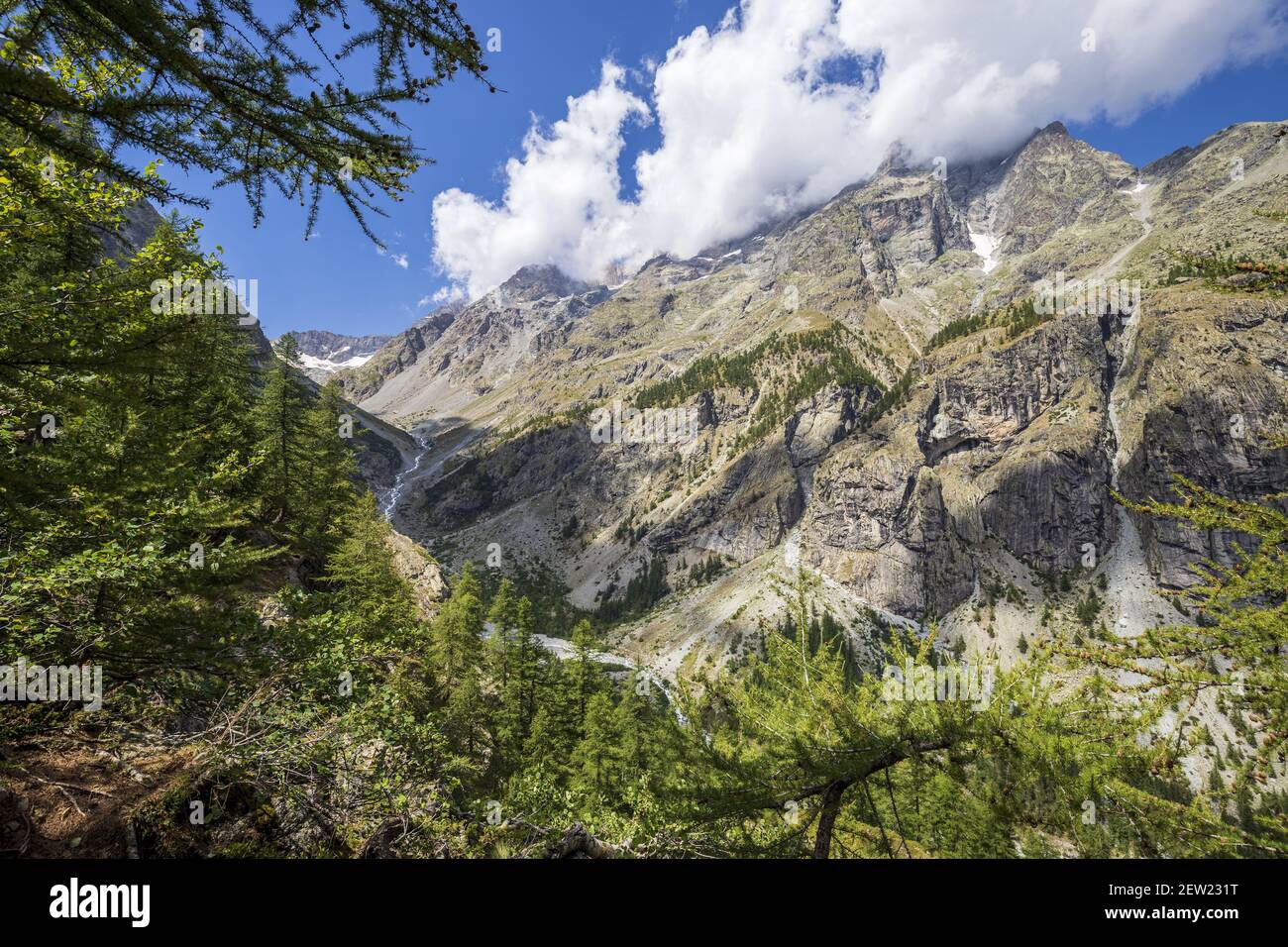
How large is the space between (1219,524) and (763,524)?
184555 mm

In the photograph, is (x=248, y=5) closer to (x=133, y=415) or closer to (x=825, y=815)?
(x=133, y=415)

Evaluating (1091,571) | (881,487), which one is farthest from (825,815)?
(1091,571)

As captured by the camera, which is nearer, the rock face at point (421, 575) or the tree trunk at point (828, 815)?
the tree trunk at point (828, 815)

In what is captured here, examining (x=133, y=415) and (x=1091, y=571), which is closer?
(x=133, y=415)

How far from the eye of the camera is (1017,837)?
7.19 m

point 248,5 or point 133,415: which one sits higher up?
point 248,5

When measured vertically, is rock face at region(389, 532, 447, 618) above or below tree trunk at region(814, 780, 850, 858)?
above

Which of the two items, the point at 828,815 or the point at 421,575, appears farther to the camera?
the point at 421,575

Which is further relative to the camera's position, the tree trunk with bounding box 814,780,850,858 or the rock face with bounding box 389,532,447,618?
the rock face with bounding box 389,532,447,618

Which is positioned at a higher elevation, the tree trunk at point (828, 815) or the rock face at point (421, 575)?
the rock face at point (421, 575)

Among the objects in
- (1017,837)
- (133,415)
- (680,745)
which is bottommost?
(1017,837)

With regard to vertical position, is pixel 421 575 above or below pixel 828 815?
above
